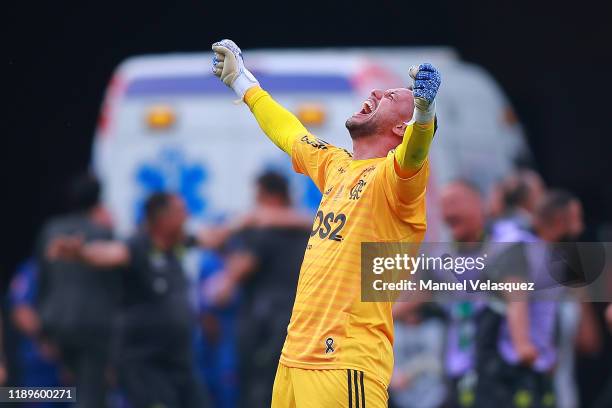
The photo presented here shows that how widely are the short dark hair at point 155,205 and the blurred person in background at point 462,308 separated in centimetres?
205

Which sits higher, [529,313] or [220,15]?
[220,15]

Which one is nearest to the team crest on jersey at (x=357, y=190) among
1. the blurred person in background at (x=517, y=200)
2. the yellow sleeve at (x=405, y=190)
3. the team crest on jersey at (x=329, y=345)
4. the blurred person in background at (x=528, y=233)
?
the yellow sleeve at (x=405, y=190)

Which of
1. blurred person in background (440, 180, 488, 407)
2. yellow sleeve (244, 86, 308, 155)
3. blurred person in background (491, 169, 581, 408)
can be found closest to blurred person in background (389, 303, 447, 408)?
blurred person in background (440, 180, 488, 407)

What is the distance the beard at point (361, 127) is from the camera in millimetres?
6164

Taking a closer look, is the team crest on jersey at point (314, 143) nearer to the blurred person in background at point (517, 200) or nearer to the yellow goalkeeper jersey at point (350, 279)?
the yellow goalkeeper jersey at point (350, 279)

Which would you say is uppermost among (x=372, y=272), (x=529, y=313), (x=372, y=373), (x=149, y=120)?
(x=149, y=120)

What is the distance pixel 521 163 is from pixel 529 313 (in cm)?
383

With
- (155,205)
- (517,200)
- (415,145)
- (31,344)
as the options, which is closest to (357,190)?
(415,145)

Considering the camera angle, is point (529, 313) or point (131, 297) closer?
point (529, 313)

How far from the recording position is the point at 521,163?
12656mm

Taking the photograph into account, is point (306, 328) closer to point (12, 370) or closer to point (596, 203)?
point (596, 203)

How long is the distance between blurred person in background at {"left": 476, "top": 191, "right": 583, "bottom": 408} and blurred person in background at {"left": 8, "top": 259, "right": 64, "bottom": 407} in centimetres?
423

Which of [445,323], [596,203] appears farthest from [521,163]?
[445,323]

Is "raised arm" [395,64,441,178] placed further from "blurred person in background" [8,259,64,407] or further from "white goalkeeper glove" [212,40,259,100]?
"blurred person in background" [8,259,64,407]
